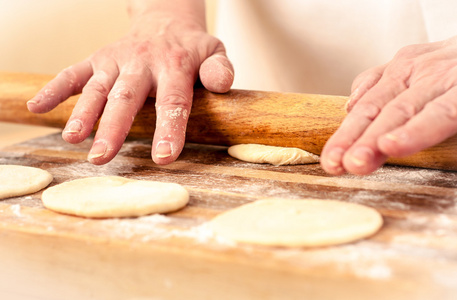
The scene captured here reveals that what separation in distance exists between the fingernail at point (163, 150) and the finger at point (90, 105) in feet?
0.88

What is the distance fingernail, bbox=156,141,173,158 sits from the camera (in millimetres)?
1440

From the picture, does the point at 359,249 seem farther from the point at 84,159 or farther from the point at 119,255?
the point at 84,159

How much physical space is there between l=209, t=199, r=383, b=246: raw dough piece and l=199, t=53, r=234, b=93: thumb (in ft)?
2.05

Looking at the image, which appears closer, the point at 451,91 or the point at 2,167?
the point at 451,91

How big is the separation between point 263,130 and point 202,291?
2.71 feet

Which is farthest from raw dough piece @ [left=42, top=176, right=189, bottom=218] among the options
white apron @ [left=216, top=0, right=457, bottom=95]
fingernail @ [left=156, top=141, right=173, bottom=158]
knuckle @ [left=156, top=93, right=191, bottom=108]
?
white apron @ [left=216, top=0, right=457, bottom=95]

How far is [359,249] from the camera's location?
0.97m

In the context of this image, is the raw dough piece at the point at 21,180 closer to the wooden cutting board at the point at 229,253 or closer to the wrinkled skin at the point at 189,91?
the wooden cutting board at the point at 229,253

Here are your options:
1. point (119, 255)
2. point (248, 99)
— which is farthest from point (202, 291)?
point (248, 99)

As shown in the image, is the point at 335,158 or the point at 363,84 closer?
the point at 335,158

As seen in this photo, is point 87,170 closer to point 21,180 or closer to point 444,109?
point 21,180

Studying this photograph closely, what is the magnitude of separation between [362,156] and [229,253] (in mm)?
368

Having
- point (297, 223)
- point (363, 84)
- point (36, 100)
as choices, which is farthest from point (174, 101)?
point (297, 223)

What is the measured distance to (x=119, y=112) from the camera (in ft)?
5.09
